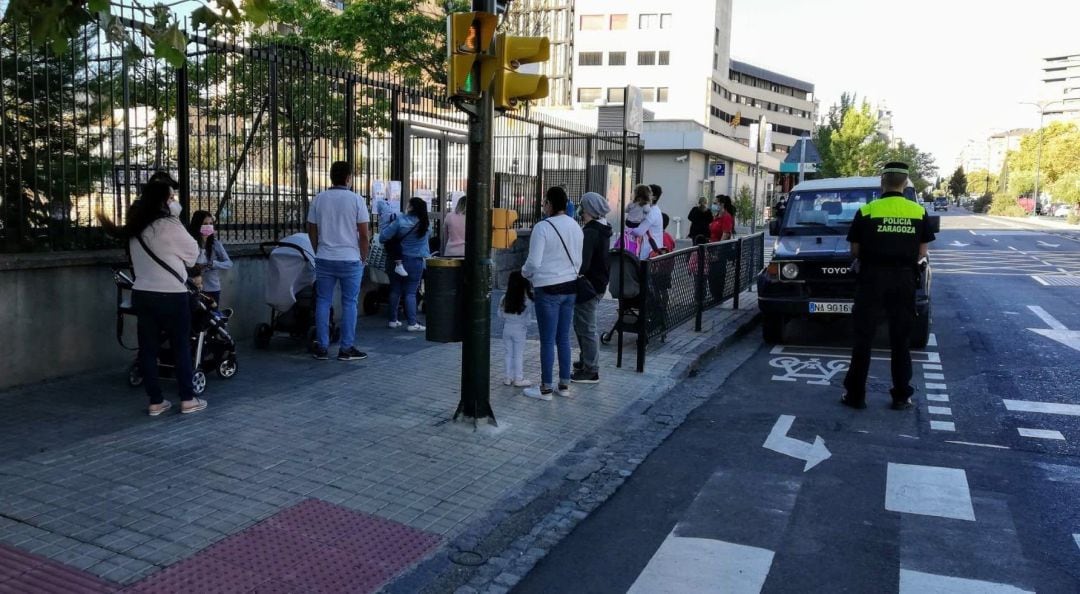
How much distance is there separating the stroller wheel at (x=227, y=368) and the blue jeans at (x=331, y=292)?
1.04 m

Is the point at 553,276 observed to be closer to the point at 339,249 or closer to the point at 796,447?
the point at 796,447

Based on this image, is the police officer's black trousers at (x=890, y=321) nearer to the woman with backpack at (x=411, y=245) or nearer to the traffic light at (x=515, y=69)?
the traffic light at (x=515, y=69)

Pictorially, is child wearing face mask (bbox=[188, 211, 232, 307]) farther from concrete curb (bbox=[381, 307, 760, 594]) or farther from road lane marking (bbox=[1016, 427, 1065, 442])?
road lane marking (bbox=[1016, 427, 1065, 442])

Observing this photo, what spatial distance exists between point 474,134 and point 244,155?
4.51 meters

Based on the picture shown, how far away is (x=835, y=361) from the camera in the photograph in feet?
30.8

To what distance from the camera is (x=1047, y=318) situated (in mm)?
12516

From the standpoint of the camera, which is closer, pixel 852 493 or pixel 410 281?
pixel 852 493

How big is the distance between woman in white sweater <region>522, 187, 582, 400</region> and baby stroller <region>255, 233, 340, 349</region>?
9.16 feet

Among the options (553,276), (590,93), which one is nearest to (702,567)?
(553,276)

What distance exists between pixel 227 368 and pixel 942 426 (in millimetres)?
5999

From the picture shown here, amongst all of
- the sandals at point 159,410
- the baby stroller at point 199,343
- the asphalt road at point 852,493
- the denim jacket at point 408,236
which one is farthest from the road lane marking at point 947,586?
the denim jacket at point 408,236

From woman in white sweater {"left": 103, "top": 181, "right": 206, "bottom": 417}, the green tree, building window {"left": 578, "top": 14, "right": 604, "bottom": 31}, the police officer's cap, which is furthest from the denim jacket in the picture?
the green tree

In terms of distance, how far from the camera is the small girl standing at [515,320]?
727 cm

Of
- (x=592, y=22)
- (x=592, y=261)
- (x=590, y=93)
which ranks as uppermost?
(x=592, y=22)
